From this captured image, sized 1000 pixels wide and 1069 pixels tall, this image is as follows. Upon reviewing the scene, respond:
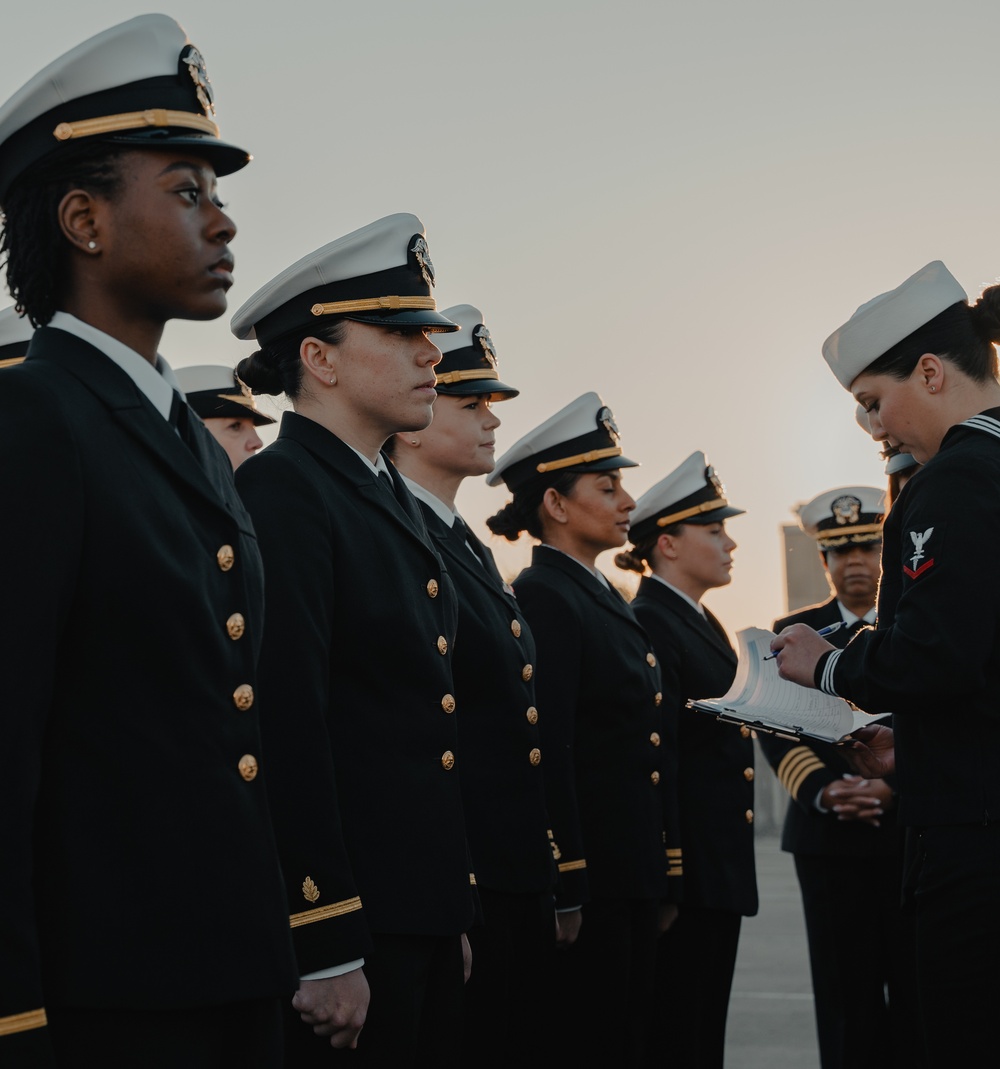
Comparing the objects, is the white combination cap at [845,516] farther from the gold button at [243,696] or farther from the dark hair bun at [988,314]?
the gold button at [243,696]

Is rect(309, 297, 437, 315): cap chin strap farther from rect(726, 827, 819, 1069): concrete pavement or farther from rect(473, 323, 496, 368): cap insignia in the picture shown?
rect(726, 827, 819, 1069): concrete pavement

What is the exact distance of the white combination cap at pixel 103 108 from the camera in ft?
6.68

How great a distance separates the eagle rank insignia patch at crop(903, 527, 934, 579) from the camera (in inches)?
125

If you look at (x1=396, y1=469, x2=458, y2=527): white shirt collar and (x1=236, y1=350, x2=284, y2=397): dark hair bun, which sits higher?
(x1=236, y1=350, x2=284, y2=397): dark hair bun

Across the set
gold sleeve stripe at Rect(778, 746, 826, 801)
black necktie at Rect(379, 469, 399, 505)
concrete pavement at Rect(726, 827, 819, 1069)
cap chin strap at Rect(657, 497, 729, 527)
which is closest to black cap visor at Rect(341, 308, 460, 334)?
black necktie at Rect(379, 469, 399, 505)

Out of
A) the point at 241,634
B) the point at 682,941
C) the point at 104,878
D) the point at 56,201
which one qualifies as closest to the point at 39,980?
the point at 104,878

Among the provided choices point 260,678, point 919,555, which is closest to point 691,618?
point 919,555

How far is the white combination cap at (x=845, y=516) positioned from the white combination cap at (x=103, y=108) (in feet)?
15.2

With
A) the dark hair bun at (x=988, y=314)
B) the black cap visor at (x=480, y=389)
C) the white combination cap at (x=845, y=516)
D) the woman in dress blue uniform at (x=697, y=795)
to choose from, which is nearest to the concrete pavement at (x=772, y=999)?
the woman in dress blue uniform at (x=697, y=795)

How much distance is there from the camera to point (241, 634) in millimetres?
1949

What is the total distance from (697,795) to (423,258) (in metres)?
2.64

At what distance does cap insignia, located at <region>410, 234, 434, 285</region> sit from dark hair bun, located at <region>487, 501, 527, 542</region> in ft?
6.34

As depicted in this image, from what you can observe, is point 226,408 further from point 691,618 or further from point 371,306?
point 371,306

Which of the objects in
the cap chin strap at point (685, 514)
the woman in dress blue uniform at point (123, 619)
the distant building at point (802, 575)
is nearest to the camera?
the woman in dress blue uniform at point (123, 619)
